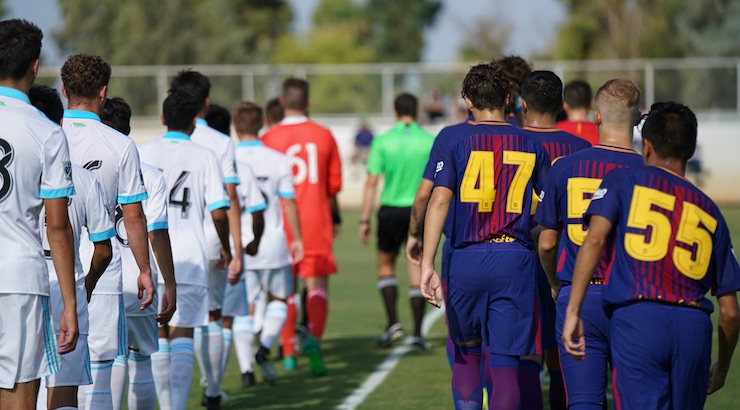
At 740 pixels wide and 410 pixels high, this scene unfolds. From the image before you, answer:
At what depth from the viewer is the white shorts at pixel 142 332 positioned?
6.13 m

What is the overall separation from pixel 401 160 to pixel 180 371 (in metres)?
4.56

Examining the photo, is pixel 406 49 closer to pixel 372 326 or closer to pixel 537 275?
pixel 372 326

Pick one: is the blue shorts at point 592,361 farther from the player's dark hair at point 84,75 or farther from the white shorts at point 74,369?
the player's dark hair at point 84,75

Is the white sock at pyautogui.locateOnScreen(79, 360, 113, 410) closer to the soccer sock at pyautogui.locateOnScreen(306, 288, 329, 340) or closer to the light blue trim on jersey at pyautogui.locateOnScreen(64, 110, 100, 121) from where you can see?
the light blue trim on jersey at pyautogui.locateOnScreen(64, 110, 100, 121)

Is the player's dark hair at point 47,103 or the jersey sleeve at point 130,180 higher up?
Answer: the player's dark hair at point 47,103

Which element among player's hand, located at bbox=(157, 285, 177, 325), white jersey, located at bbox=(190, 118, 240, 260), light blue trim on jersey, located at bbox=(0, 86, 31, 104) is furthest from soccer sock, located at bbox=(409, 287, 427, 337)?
light blue trim on jersey, located at bbox=(0, 86, 31, 104)

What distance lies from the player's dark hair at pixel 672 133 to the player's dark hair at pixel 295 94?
5.84 m

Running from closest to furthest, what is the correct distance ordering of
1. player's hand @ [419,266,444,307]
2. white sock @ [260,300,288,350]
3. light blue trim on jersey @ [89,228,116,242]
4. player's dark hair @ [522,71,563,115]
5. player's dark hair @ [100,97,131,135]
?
light blue trim on jersey @ [89,228,116,242], player's hand @ [419,266,444,307], player's dark hair @ [100,97,131,135], player's dark hair @ [522,71,563,115], white sock @ [260,300,288,350]

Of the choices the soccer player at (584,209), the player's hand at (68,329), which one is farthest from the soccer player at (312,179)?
the player's hand at (68,329)

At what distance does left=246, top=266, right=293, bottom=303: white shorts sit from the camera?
9.38 metres

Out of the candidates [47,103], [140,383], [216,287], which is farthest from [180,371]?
[47,103]

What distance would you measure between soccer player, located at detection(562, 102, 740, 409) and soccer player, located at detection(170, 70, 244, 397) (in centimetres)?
366

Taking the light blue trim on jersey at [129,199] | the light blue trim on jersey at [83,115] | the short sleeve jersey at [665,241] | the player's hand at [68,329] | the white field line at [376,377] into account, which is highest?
the light blue trim on jersey at [83,115]

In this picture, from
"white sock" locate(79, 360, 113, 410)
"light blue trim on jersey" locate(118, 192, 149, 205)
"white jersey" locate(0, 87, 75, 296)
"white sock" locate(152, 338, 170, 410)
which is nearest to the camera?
"white jersey" locate(0, 87, 75, 296)
